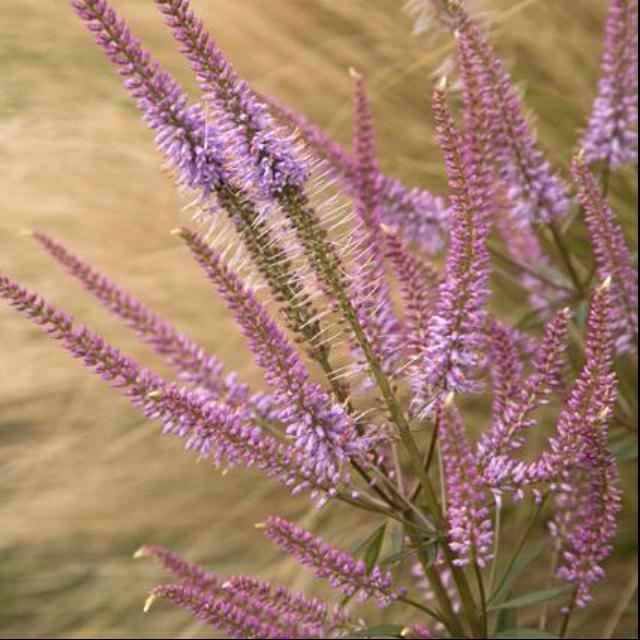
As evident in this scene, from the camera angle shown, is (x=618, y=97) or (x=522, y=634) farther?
(x=618, y=97)

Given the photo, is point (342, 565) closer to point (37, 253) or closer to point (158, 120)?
point (158, 120)

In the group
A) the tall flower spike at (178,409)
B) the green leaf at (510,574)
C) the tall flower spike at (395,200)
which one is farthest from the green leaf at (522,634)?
the tall flower spike at (395,200)

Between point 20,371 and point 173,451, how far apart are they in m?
0.20

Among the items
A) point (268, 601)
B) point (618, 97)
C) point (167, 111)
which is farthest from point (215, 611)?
point (618, 97)

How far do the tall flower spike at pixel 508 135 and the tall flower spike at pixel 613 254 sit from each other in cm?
9

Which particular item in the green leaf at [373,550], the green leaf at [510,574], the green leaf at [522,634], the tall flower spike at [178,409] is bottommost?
the green leaf at [522,634]

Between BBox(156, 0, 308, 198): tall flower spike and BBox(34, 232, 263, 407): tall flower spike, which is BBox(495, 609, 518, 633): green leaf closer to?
BBox(34, 232, 263, 407): tall flower spike

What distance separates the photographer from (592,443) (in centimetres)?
79

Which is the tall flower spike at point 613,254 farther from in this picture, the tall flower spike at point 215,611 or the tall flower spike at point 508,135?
the tall flower spike at point 215,611

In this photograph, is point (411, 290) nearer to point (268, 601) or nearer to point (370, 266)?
point (370, 266)

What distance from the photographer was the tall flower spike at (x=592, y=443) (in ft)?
2.41

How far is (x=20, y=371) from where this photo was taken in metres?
1.26

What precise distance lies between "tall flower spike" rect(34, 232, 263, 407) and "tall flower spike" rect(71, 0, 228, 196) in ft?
0.65

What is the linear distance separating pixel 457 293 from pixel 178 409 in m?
0.19
